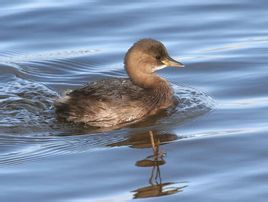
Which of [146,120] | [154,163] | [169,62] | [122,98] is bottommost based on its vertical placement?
[154,163]

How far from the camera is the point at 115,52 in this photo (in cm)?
1420

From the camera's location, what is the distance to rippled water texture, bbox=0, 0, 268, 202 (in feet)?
29.5

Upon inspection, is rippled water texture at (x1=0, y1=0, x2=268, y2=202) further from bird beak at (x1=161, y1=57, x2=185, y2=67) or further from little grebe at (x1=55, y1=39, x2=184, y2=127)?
bird beak at (x1=161, y1=57, x2=185, y2=67)

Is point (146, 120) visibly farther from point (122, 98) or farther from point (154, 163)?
point (154, 163)

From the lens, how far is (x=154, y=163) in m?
9.56

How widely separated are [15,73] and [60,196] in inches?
195

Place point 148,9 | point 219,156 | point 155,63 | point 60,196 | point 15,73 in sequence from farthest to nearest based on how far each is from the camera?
point 148,9, point 15,73, point 155,63, point 219,156, point 60,196

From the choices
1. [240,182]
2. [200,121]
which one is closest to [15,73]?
[200,121]

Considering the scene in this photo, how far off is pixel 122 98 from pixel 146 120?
1.29 feet

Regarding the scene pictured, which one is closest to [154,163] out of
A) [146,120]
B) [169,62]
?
[146,120]

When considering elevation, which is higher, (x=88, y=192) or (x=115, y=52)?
(x=115, y=52)

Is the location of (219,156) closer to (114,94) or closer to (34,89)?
(114,94)

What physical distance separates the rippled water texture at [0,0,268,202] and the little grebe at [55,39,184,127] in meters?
0.23

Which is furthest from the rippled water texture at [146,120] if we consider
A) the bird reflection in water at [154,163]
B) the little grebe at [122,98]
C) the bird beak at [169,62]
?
the bird beak at [169,62]
